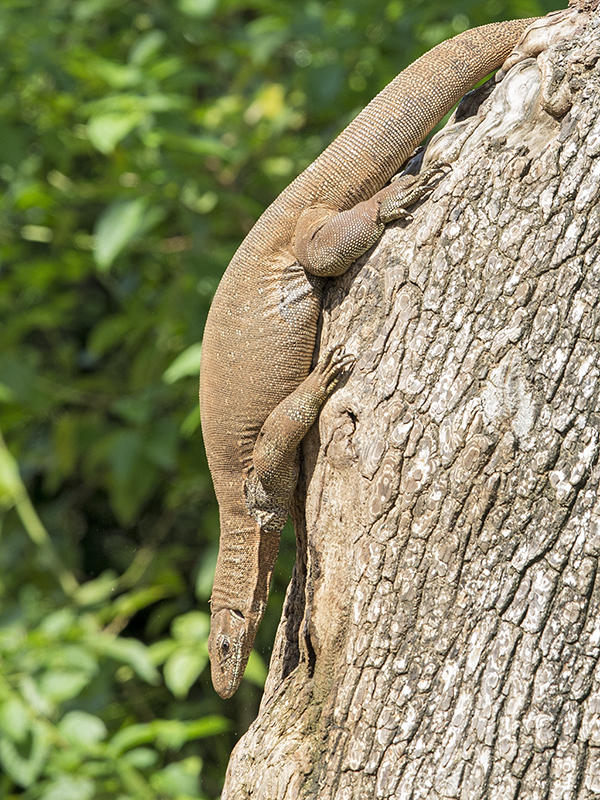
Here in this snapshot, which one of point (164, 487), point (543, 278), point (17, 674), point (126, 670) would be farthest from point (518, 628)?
point (164, 487)

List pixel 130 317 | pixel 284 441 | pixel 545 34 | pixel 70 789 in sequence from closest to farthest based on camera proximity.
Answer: pixel 545 34
pixel 284 441
pixel 70 789
pixel 130 317

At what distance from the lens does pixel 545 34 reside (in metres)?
2.45

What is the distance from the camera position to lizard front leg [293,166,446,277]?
8.27 ft

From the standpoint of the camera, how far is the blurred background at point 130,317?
4.44 metres

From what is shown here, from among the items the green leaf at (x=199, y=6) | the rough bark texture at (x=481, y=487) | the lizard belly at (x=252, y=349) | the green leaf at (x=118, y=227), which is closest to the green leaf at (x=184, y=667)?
the lizard belly at (x=252, y=349)

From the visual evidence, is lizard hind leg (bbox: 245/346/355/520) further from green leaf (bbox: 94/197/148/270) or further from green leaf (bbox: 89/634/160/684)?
green leaf (bbox: 94/197/148/270)

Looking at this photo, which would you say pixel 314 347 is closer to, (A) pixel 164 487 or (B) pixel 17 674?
(B) pixel 17 674

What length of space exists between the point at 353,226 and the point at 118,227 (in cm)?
241

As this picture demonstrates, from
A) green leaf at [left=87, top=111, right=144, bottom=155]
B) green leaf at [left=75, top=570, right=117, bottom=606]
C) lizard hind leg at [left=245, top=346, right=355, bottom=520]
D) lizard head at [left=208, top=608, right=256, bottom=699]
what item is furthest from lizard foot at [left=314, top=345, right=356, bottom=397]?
green leaf at [left=75, top=570, right=117, bottom=606]

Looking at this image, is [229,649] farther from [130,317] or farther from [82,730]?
[130,317]

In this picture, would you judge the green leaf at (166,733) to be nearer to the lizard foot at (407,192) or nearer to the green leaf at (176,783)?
the green leaf at (176,783)

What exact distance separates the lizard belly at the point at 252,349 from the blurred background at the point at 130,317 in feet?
2.48

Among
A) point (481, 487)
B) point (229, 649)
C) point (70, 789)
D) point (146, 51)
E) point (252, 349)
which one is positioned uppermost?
point (146, 51)

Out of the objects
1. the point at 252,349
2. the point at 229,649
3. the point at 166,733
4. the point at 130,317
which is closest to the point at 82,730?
the point at 166,733
